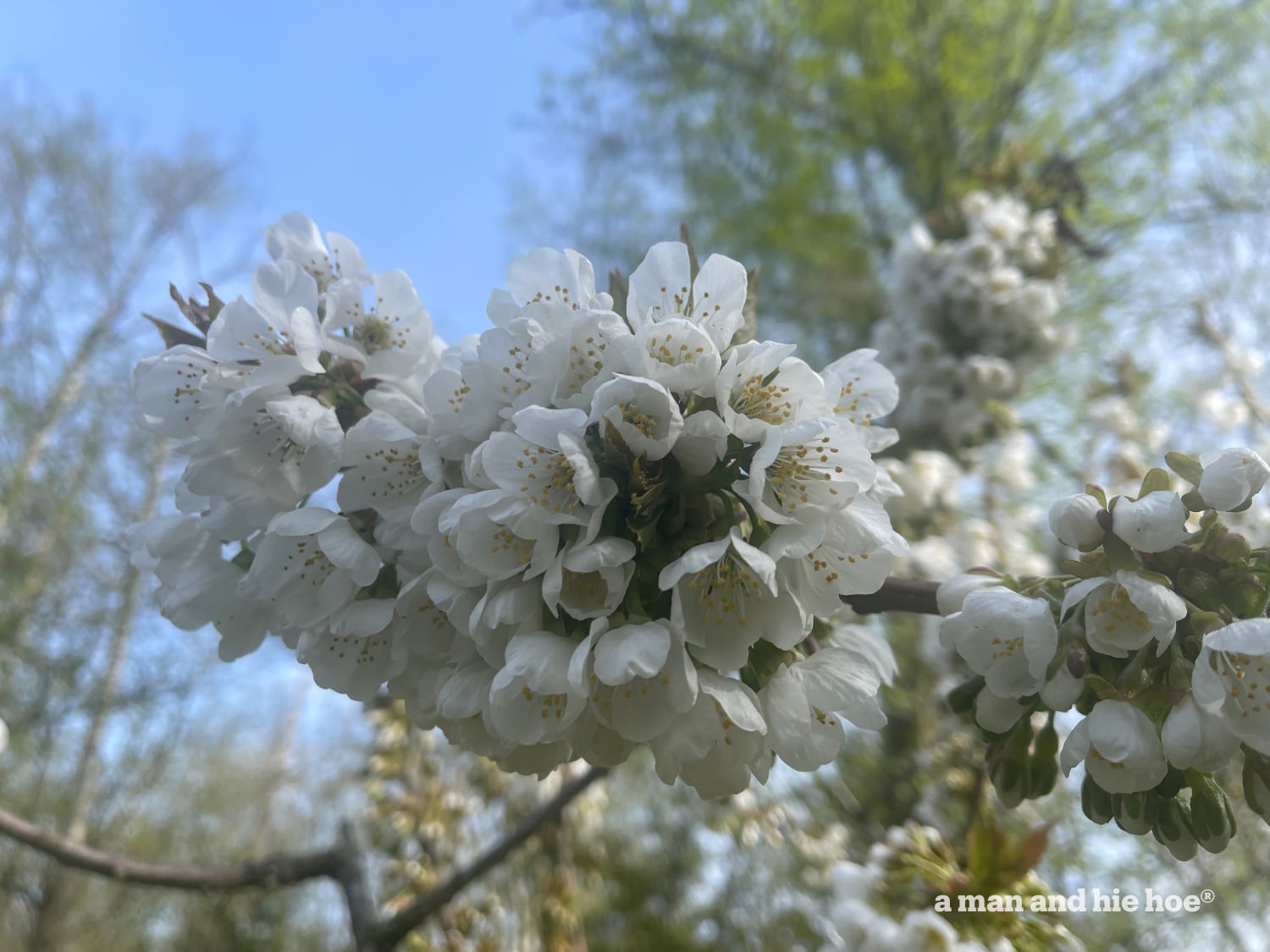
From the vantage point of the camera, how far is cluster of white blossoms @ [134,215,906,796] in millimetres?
617

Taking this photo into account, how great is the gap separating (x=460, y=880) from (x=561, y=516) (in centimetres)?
101

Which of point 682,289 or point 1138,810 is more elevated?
point 682,289

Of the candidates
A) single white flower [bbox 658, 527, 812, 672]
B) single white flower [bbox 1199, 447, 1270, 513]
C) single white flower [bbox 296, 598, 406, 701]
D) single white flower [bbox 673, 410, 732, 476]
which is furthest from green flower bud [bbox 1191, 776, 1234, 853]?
single white flower [bbox 296, 598, 406, 701]

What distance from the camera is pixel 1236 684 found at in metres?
0.58

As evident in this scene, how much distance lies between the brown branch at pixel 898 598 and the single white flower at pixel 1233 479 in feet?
0.75

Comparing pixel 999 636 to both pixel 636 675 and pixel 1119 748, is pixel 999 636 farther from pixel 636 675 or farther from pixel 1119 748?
pixel 636 675

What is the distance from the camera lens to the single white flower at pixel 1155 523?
2.07ft

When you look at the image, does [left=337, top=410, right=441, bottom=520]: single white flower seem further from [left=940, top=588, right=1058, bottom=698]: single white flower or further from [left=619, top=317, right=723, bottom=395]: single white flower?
[left=940, top=588, right=1058, bottom=698]: single white flower

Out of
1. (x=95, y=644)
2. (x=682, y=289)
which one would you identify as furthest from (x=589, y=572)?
(x=95, y=644)

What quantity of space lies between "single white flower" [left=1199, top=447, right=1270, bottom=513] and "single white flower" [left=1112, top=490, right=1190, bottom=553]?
23 mm

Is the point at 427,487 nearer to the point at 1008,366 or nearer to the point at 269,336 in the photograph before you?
the point at 269,336

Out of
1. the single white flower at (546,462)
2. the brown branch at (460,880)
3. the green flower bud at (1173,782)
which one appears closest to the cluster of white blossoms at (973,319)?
the brown branch at (460,880)

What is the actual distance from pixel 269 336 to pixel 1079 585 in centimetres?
77

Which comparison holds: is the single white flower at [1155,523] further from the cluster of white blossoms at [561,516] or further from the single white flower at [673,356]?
the single white flower at [673,356]
